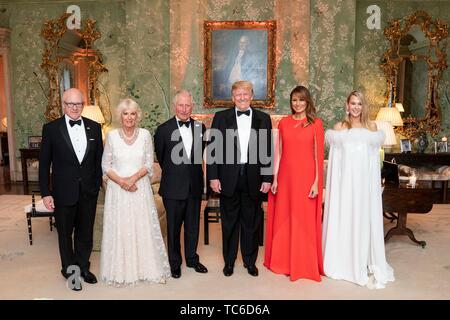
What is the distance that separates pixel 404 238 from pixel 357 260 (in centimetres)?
160

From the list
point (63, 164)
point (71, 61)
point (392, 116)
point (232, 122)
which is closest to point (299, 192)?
point (232, 122)

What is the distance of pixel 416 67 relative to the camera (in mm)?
6875

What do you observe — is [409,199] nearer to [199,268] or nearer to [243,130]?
[243,130]

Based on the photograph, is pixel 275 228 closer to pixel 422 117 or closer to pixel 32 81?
pixel 422 117

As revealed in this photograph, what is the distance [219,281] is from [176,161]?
104cm

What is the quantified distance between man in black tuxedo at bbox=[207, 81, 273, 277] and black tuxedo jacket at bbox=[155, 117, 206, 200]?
13cm

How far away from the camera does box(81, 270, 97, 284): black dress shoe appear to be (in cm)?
311

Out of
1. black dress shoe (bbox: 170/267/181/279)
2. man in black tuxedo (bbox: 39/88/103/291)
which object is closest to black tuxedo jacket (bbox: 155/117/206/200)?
man in black tuxedo (bbox: 39/88/103/291)

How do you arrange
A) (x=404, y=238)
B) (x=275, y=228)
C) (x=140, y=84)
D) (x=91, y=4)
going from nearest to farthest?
(x=275, y=228) → (x=404, y=238) → (x=140, y=84) → (x=91, y=4)

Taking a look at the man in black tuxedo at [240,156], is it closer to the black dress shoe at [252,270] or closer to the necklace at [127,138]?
the black dress shoe at [252,270]

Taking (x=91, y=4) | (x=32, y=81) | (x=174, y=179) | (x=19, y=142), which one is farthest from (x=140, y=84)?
(x=174, y=179)

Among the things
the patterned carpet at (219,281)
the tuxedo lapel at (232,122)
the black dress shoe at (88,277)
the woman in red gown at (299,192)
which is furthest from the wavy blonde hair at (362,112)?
the black dress shoe at (88,277)

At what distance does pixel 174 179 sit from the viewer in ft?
10.3

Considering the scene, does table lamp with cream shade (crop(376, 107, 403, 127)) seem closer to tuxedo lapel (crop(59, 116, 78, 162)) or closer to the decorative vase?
the decorative vase
